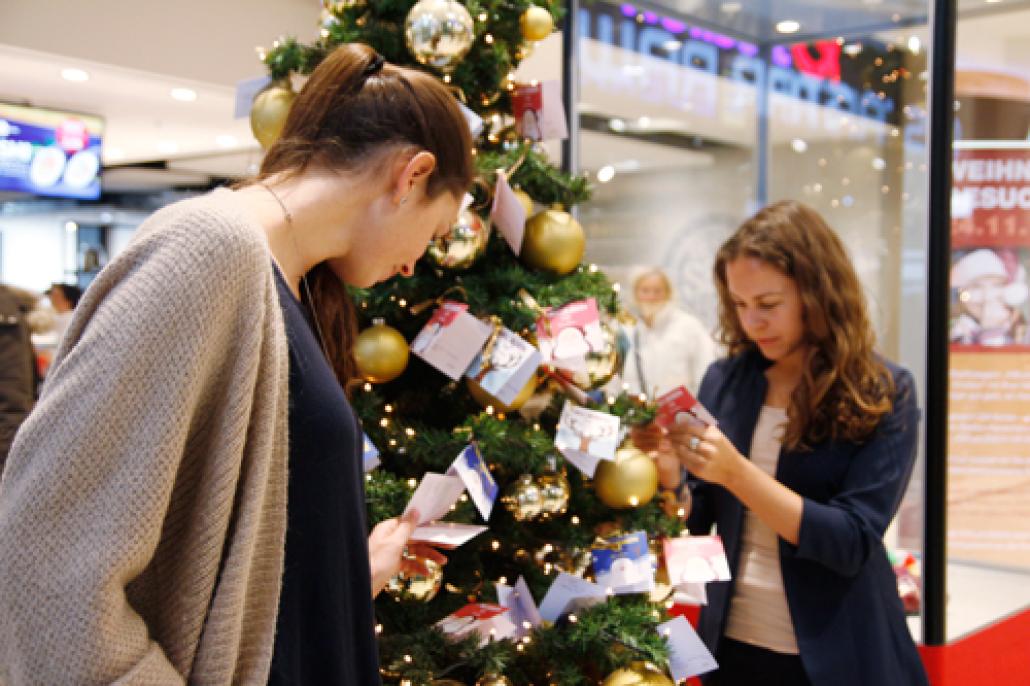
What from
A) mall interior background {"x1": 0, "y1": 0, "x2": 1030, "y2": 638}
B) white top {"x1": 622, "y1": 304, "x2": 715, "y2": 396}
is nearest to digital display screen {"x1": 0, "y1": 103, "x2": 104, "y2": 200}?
mall interior background {"x1": 0, "y1": 0, "x2": 1030, "y2": 638}

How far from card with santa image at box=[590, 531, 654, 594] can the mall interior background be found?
1.96m

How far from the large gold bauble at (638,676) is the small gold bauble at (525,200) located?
0.86m

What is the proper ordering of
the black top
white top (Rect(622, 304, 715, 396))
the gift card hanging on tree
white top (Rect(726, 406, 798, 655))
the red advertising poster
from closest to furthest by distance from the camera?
1. the black top
2. the gift card hanging on tree
3. white top (Rect(726, 406, 798, 655))
4. the red advertising poster
5. white top (Rect(622, 304, 715, 396))

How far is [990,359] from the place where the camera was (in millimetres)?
3471

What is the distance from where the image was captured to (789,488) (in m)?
1.92

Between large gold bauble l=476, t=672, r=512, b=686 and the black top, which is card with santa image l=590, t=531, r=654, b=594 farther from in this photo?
the black top

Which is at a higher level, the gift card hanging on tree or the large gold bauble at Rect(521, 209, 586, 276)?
the large gold bauble at Rect(521, 209, 586, 276)

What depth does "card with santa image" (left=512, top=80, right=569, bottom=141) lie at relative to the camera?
1955mm

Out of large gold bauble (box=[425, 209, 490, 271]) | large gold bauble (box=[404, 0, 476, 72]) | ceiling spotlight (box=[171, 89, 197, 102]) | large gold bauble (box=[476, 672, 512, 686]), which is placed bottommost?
large gold bauble (box=[476, 672, 512, 686])

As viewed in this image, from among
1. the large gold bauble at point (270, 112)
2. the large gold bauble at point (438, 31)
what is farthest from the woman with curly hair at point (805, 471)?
the large gold bauble at point (270, 112)

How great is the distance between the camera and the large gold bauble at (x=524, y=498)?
1.80 meters

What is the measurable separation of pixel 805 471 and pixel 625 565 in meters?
0.39

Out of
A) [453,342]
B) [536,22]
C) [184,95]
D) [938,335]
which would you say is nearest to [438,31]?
[536,22]

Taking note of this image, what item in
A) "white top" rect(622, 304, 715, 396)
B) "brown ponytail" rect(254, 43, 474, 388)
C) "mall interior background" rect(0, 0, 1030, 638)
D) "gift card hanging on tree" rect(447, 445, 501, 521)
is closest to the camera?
"brown ponytail" rect(254, 43, 474, 388)
